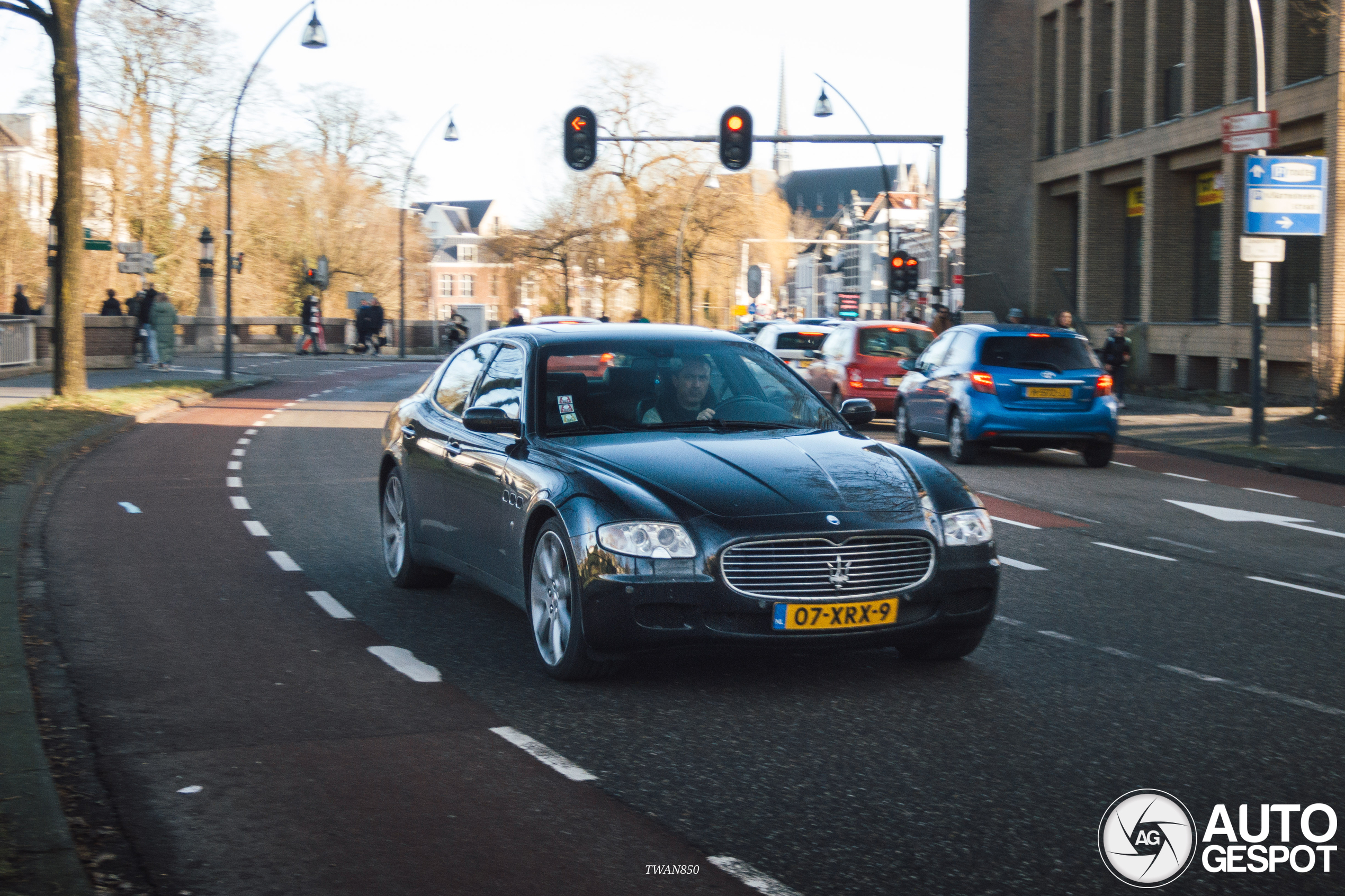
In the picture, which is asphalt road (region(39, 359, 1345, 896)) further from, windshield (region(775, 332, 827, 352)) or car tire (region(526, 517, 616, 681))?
windshield (region(775, 332, 827, 352))

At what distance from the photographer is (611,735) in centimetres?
542

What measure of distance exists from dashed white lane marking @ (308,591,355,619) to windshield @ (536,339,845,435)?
173 cm

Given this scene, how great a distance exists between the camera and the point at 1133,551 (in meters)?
10.5

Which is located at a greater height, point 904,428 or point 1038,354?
point 1038,354

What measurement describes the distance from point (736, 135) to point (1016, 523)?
48.3ft

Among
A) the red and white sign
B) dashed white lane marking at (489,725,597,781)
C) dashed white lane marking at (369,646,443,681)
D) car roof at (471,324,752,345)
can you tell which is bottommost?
dashed white lane marking at (489,725,597,781)

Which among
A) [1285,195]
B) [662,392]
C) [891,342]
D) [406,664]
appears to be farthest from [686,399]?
[891,342]

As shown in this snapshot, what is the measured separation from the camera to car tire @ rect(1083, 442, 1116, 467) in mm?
17109

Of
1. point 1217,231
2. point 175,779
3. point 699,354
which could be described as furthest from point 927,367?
point 1217,231

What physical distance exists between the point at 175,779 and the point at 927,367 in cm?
1450

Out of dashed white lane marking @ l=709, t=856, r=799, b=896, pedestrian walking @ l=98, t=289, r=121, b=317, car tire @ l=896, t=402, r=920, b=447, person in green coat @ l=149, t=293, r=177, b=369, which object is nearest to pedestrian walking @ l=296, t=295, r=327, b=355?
pedestrian walking @ l=98, t=289, r=121, b=317

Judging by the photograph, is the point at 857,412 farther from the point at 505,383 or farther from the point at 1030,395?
the point at 1030,395

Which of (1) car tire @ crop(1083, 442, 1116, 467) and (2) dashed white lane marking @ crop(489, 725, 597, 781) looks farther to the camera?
(1) car tire @ crop(1083, 442, 1116, 467)

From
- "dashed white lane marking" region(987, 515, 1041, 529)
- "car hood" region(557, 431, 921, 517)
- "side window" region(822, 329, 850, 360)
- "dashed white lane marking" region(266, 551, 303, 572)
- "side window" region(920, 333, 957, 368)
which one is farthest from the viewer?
"side window" region(822, 329, 850, 360)
